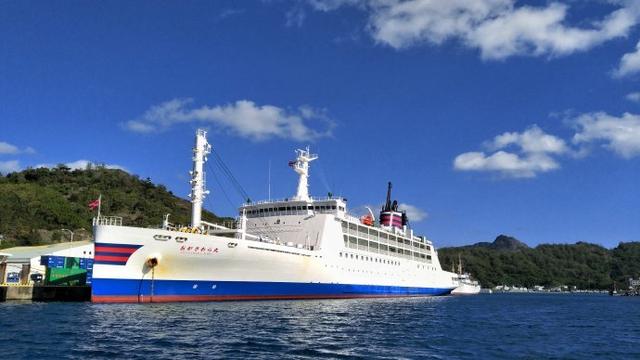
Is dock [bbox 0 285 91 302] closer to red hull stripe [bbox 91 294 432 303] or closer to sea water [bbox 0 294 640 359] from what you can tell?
sea water [bbox 0 294 640 359]

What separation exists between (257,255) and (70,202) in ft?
316

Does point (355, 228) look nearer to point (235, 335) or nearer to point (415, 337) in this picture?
point (415, 337)

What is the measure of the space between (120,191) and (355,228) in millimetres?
96651

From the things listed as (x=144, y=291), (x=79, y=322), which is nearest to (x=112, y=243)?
(x=144, y=291)

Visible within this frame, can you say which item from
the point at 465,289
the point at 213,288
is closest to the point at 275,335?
the point at 213,288

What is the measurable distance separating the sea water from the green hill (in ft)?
222

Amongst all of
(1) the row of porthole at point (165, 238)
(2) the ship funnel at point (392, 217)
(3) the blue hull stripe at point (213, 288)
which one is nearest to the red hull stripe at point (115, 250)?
(1) the row of porthole at point (165, 238)

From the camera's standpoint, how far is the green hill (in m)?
101

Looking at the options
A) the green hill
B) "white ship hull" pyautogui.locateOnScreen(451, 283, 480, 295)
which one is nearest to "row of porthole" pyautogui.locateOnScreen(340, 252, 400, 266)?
"white ship hull" pyautogui.locateOnScreen(451, 283, 480, 295)

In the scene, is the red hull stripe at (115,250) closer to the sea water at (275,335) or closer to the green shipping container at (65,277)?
the sea water at (275,335)

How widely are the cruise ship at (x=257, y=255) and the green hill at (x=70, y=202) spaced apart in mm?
56520

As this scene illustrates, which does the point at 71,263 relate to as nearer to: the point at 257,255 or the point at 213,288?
the point at 213,288

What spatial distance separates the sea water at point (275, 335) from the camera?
20.6 metres

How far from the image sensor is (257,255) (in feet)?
141
